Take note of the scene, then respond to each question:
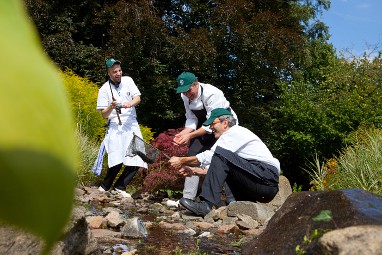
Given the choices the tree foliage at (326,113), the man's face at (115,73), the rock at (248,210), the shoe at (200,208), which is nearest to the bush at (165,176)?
the man's face at (115,73)

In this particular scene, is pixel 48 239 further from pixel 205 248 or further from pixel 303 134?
pixel 303 134

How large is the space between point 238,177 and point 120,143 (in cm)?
253

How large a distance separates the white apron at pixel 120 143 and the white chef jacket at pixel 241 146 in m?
1.95

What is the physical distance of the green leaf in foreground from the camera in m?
0.10

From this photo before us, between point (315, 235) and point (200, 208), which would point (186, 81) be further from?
point (315, 235)

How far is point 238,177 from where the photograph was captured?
5598 millimetres

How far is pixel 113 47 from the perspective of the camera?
15.2 m

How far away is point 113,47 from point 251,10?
4.95 m

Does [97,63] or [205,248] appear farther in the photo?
[97,63]

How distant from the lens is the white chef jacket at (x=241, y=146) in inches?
218

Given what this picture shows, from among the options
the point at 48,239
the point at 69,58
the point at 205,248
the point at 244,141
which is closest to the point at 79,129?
the point at 244,141

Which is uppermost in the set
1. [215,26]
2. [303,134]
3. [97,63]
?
[215,26]

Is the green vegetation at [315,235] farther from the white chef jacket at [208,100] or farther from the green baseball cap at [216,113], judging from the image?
the white chef jacket at [208,100]

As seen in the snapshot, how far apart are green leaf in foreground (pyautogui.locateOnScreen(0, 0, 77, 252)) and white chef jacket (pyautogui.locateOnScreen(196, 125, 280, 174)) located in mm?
5413
